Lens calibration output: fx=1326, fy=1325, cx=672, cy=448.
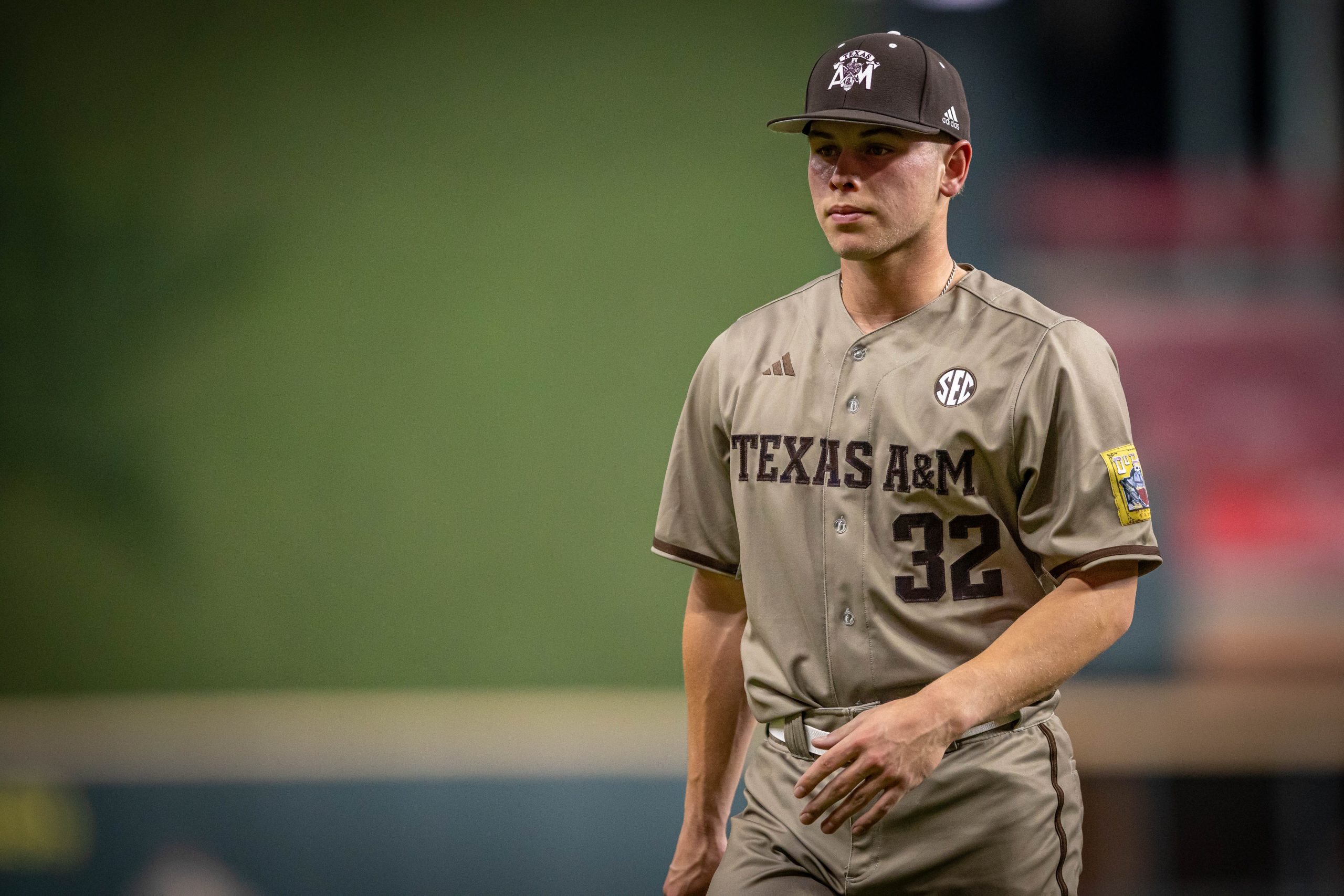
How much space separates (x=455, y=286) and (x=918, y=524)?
9.02ft

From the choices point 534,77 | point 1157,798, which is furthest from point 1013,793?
point 534,77

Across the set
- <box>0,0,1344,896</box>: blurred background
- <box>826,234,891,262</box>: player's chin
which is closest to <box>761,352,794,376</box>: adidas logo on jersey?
<box>826,234,891,262</box>: player's chin

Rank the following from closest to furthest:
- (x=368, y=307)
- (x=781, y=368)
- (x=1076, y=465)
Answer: (x=1076, y=465) → (x=781, y=368) → (x=368, y=307)

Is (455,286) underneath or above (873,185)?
above

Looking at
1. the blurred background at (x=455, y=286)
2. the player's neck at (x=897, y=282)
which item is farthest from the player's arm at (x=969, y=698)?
the blurred background at (x=455, y=286)

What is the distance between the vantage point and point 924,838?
1.51 meters

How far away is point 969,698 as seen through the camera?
1.37 m

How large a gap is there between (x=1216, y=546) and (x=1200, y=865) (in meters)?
0.90

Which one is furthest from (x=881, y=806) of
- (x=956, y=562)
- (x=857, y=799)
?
(x=956, y=562)

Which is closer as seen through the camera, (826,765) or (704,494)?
(826,765)

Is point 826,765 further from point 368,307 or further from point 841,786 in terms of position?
point 368,307

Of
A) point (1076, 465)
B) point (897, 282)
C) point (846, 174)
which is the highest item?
point (846, 174)

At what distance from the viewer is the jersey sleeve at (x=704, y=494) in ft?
5.70

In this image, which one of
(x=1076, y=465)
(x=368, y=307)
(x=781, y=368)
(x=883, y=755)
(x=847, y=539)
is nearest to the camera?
(x=883, y=755)
